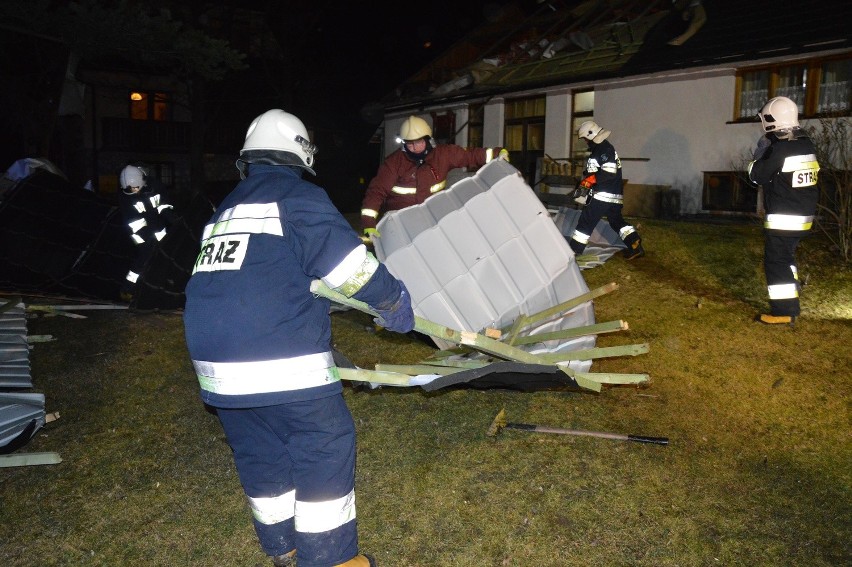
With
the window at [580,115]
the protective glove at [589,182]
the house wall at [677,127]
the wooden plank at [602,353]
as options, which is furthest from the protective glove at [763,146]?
the window at [580,115]

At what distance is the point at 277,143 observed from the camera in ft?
9.11

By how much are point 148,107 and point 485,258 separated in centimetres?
2989

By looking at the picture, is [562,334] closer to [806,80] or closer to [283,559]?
[283,559]

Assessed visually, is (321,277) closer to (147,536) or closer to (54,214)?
(147,536)

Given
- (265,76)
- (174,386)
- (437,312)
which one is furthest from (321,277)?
(265,76)

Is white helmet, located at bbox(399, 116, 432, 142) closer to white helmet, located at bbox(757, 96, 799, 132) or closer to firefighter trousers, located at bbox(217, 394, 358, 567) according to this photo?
white helmet, located at bbox(757, 96, 799, 132)

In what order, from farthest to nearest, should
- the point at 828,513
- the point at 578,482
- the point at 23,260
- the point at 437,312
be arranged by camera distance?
the point at 23,260 < the point at 437,312 < the point at 578,482 < the point at 828,513

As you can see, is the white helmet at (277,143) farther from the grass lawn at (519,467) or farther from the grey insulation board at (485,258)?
the grey insulation board at (485,258)

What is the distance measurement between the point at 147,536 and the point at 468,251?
109 inches

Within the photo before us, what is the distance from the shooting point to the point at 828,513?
10.2 ft

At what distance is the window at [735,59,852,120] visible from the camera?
1088 cm

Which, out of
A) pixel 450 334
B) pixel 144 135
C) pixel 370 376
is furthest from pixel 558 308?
pixel 144 135

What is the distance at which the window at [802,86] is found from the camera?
35.7ft

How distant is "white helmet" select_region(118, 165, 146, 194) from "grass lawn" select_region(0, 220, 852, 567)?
2.77 m
